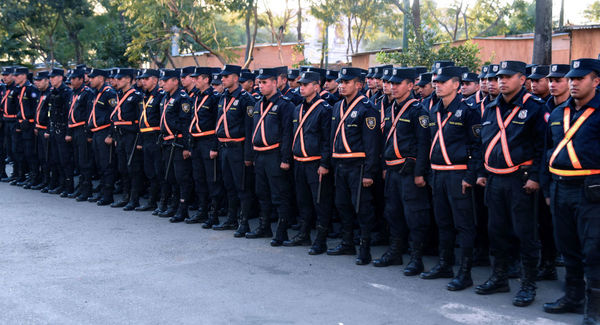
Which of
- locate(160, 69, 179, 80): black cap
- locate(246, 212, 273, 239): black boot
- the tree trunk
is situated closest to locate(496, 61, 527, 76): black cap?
locate(246, 212, 273, 239): black boot

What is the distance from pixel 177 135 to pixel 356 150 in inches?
132

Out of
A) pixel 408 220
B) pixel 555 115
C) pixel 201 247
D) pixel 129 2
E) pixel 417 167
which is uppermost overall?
pixel 129 2

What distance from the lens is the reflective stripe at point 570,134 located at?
5285mm

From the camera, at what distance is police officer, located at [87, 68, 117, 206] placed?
1088 cm

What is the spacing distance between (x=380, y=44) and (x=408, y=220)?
60.3 meters

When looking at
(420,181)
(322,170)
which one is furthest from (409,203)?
(322,170)

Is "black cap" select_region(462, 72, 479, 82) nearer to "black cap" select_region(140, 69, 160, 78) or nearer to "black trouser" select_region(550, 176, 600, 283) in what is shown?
"black trouser" select_region(550, 176, 600, 283)

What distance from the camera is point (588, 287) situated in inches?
209

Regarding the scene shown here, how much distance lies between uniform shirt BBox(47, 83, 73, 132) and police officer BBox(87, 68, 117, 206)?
3.26ft

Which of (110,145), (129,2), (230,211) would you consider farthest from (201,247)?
(129,2)

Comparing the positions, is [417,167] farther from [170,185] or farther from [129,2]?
[129,2]

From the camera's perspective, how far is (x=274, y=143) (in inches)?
325

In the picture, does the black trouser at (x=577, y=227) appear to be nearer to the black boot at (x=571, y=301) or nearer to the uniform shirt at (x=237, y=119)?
the black boot at (x=571, y=301)

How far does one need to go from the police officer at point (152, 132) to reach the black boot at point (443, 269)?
482 centimetres
